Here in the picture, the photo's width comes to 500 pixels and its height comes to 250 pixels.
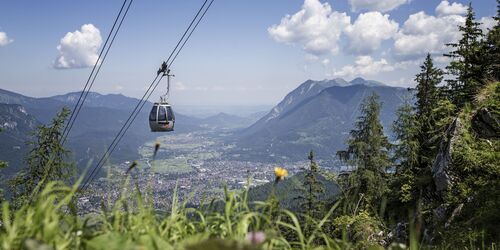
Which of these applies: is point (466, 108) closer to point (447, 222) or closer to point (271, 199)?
point (447, 222)

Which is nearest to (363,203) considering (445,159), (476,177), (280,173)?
(445,159)

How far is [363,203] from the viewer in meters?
22.9

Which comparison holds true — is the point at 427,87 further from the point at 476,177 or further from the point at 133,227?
the point at 133,227

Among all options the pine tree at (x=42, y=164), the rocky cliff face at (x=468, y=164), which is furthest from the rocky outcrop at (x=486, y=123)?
the pine tree at (x=42, y=164)

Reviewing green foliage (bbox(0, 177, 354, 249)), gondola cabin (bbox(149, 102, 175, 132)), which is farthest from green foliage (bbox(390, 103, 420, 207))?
green foliage (bbox(0, 177, 354, 249))

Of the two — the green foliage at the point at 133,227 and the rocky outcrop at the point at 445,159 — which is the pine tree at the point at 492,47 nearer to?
the rocky outcrop at the point at 445,159

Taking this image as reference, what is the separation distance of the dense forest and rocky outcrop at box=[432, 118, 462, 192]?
49 mm

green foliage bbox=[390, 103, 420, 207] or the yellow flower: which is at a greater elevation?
the yellow flower

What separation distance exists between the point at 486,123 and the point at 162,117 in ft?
47.1

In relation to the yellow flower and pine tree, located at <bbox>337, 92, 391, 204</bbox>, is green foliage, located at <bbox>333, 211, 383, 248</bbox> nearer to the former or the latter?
the yellow flower

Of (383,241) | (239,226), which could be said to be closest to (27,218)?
(239,226)

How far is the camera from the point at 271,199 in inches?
99.4

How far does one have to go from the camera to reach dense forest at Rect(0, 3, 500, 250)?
7.21 feet

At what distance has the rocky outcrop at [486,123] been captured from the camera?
1430 centimetres
